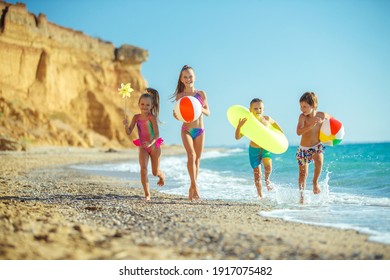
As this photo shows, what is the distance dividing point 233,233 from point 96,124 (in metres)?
42.7

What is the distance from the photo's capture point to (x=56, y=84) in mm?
41344

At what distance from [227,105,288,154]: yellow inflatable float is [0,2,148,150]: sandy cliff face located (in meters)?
27.2

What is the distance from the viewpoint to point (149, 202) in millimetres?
5785

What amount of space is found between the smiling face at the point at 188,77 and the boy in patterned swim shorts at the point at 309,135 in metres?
1.66

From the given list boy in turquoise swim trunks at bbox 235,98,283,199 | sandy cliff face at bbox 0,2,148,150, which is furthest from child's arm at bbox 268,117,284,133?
sandy cliff face at bbox 0,2,148,150

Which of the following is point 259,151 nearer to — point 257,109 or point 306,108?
point 257,109

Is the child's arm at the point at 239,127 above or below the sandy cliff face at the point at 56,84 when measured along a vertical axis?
below

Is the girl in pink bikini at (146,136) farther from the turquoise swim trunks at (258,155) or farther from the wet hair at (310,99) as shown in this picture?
the wet hair at (310,99)

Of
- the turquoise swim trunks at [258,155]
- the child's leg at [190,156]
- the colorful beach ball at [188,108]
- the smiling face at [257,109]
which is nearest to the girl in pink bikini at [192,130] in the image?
the child's leg at [190,156]

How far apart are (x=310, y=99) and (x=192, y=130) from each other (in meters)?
1.80

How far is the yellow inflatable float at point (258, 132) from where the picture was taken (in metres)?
5.91

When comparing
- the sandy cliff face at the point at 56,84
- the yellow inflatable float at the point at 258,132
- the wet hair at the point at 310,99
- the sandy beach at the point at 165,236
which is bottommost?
the sandy beach at the point at 165,236

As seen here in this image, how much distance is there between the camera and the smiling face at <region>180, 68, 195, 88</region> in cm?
610

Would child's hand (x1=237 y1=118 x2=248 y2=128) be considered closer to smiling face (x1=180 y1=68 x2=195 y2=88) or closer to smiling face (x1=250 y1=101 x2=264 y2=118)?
smiling face (x1=250 y1=101 x2=264 y2=118)
